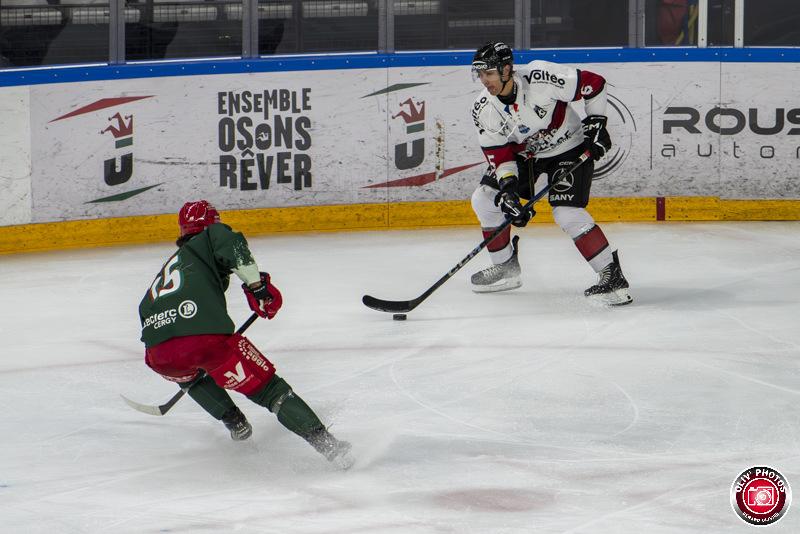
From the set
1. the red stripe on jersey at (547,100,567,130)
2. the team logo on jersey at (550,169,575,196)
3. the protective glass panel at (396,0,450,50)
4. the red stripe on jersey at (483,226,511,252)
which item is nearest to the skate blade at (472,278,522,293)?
the red stripe on jersey at (483,226,511,252)

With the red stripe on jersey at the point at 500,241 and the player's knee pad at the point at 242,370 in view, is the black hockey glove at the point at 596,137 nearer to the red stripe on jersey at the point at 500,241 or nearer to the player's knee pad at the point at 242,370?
the red stripe on jersey at the point at 500,241

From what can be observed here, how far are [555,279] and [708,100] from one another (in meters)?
1.99

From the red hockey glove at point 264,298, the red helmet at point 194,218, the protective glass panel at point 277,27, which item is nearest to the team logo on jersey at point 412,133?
the protective glass panel at point 277,27

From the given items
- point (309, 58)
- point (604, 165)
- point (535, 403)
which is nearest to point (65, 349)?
point (535, 403)

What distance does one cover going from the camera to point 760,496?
3.26 m

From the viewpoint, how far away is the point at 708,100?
757 cm

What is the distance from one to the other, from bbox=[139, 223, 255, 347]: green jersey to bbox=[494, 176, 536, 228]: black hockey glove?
212 centimetres

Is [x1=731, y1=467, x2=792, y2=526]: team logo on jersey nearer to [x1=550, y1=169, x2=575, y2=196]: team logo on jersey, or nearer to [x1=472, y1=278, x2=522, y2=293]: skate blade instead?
[x1=550, y1=169, x2=575, y2=196]: team logo on jersey

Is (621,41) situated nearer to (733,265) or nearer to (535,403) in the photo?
(733,265)

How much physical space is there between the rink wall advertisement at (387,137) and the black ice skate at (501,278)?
167 centimetres

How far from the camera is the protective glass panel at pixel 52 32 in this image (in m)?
6.94

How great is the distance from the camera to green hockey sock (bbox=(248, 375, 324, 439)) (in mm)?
3469

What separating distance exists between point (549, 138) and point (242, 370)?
8.25ft

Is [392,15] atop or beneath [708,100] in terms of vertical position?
atop
